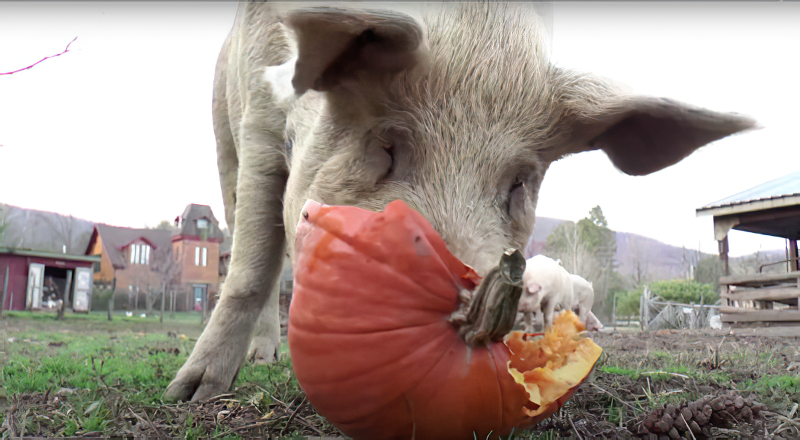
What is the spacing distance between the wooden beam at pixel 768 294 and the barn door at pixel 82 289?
89.4 feet

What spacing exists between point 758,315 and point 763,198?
2.68m

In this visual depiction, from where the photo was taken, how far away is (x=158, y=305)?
38.2m

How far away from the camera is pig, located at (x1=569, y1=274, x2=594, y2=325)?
12916 millimetres

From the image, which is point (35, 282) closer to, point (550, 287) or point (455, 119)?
point (550, 287)

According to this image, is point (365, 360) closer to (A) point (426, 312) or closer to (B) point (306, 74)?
(A) point (426, 312)

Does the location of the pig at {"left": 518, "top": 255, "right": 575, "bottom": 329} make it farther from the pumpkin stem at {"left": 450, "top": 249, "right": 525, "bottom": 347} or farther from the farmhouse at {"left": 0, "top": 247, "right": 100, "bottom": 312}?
the farmhouse at {"left": 0, "top": 247, "right": 100, "bottom": 312}

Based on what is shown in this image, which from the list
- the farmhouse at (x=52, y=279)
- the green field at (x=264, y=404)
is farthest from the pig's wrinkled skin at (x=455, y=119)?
the farmhouse at (x=52, y=279)

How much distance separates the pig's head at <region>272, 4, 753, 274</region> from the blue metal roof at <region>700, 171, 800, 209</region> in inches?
485

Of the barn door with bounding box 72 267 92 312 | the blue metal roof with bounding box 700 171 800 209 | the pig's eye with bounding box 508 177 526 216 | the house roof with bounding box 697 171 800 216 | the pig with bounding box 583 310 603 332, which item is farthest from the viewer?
the barn door with bounding box 72 267 92 312

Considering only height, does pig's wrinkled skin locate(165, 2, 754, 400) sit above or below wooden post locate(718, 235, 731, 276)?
below

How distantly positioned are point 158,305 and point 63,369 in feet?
124

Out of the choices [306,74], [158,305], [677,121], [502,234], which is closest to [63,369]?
[306,74]

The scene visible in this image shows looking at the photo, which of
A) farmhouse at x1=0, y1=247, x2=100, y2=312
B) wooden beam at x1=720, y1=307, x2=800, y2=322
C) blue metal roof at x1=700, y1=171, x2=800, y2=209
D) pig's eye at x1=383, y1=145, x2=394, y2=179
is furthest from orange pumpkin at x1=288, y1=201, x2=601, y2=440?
farmhouse at x1=0, y1=247, x2=100, y2=312

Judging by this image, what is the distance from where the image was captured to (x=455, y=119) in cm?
205
